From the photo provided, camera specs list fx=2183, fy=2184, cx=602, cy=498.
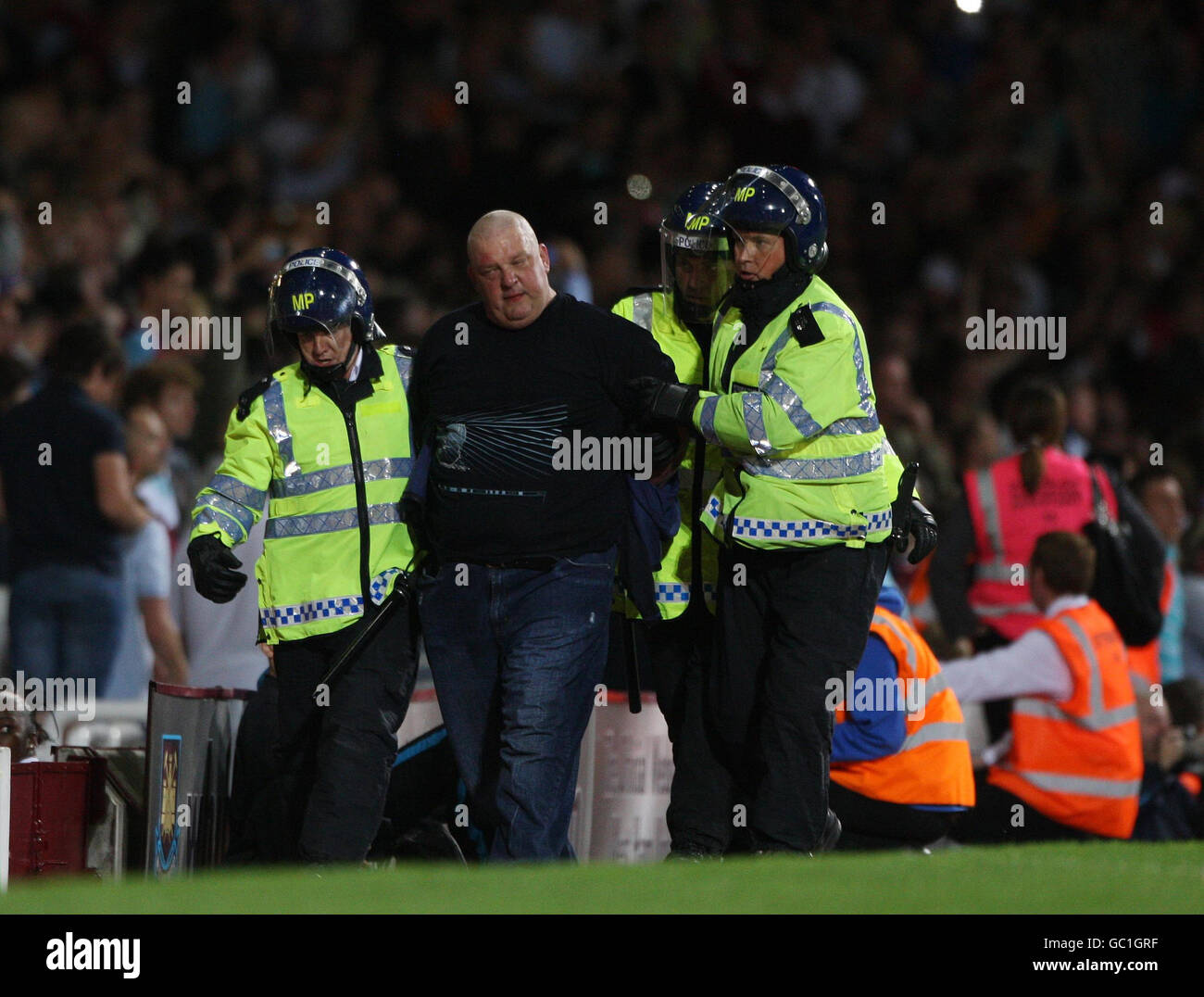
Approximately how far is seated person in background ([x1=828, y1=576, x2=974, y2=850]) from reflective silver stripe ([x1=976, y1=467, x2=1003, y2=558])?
7.29 feet

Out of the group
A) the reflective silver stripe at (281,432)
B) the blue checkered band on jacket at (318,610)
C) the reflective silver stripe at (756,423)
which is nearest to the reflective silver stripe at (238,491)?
the reflective silver stripe at (281,432)

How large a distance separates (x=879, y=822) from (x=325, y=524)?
7.69 ft

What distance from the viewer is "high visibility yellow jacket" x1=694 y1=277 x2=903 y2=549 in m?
6.38

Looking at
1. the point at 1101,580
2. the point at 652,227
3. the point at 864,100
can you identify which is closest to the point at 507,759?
the point at 1101,580

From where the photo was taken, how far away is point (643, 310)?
23.7ft

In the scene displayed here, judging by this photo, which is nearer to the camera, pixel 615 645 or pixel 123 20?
pixel 615 645

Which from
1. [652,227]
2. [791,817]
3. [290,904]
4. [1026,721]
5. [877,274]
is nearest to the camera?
[290,904]

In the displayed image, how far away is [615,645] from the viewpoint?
26.1 ft

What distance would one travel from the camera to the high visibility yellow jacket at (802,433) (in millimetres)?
6379

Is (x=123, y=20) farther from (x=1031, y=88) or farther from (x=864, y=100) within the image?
(x=1031, y=88)

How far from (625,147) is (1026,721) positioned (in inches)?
275

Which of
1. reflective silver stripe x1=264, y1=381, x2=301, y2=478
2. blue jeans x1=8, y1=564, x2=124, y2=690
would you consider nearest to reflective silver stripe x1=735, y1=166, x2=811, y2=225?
reflective silver stripe x1=264, y1=381, x2=301, y2=478

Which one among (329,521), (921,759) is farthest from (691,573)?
(921,759)

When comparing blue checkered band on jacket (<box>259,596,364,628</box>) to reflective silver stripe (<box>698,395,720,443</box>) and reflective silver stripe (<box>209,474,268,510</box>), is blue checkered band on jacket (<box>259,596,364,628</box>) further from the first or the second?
reflective silver stripe (<box>698,395,720,443</box>)
